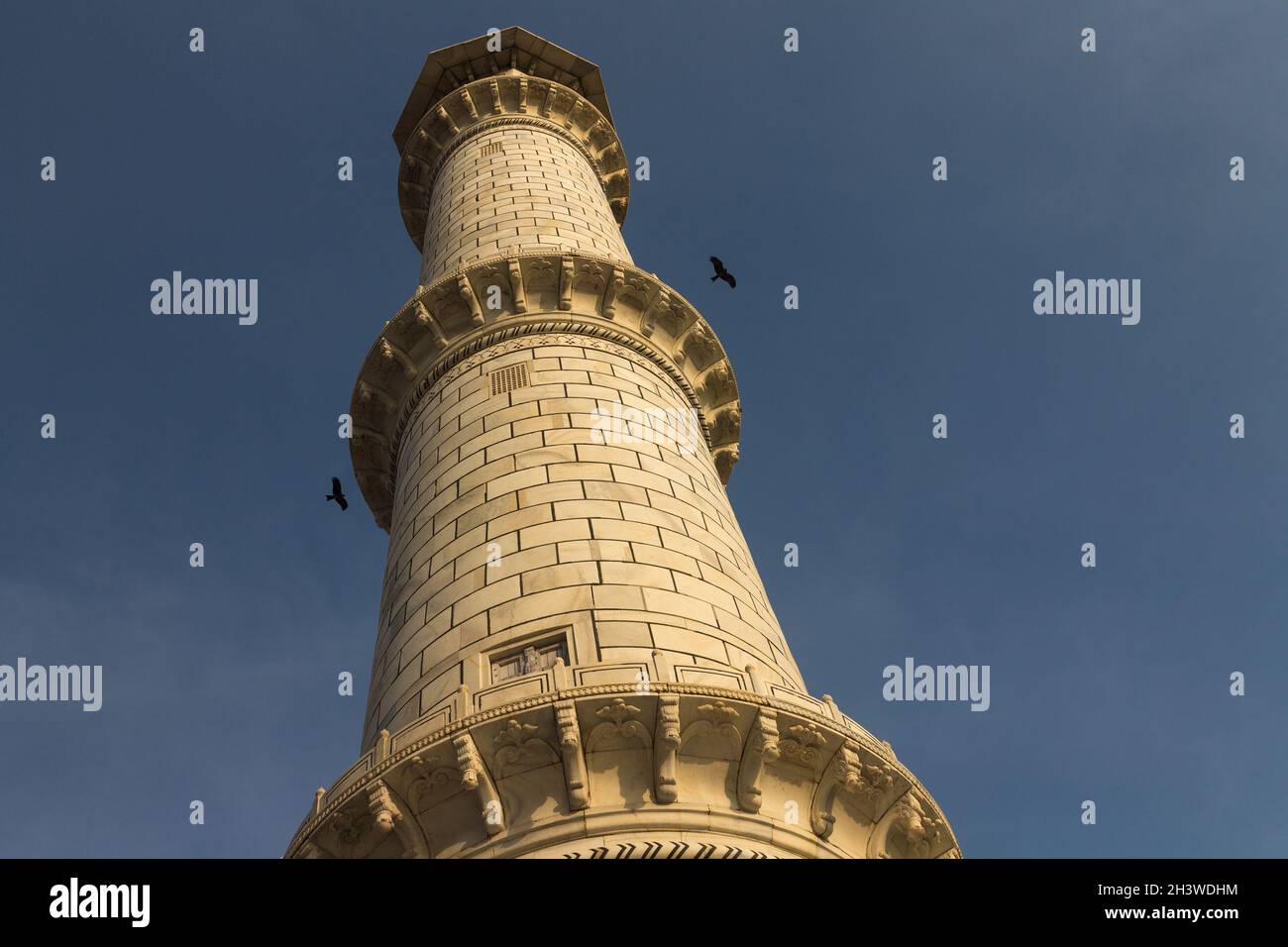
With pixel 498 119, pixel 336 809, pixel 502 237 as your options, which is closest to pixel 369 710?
pixel 336 809

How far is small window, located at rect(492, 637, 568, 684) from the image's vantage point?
10.8 m

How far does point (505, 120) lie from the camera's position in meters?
27.7

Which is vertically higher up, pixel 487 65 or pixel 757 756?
pixel 487 65

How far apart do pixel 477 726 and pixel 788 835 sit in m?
2.42

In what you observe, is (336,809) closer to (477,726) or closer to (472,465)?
(477,726)

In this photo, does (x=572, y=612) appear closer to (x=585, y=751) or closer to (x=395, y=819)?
(x=585, y=751)

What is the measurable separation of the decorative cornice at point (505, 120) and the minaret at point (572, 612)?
314 inches

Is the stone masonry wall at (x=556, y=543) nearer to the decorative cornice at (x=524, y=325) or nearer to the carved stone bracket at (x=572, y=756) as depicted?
the decorative cornice at (x=524, y=325)

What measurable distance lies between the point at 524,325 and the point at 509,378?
1.38 metres

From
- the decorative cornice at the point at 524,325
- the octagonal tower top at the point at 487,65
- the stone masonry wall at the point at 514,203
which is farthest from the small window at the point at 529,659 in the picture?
the octagonal tower top at the point at 487,65

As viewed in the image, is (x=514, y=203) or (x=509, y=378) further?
(x=514, y=203)

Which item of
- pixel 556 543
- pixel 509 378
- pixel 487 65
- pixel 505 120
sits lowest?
pixel 556 543

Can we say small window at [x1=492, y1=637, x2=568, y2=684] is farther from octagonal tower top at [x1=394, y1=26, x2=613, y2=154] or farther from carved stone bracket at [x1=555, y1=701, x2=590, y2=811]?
octagonal tower top at [x1=394, y1=26, x2=613, y2=154]

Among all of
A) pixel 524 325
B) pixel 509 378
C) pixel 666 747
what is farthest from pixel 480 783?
pixel 524 325
